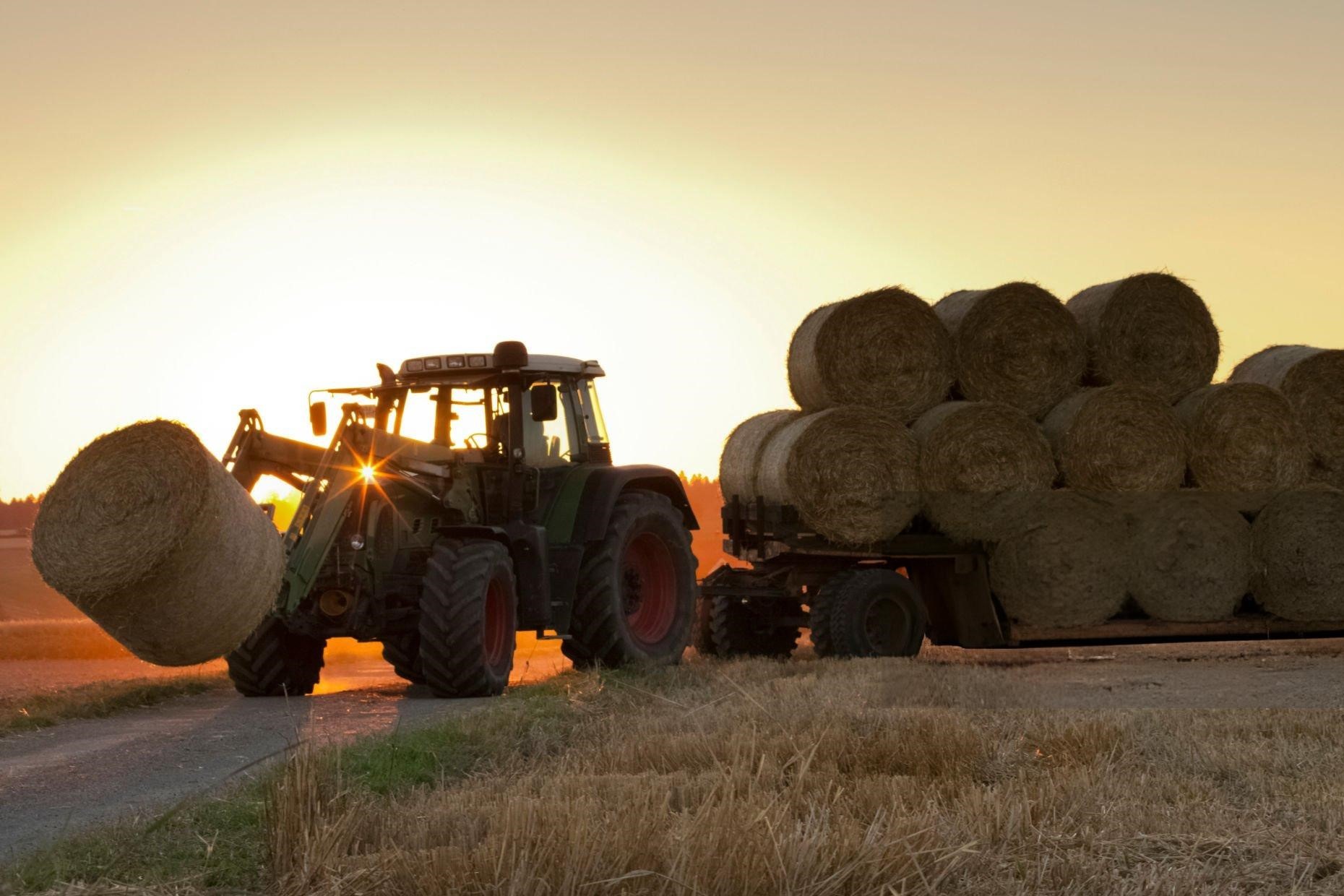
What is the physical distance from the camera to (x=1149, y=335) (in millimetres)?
13719

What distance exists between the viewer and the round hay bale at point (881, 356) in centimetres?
1298

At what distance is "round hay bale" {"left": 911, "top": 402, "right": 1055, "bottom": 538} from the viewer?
503 inches

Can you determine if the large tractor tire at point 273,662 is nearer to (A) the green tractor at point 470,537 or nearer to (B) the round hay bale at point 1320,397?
(A) the green tractor at point 470,537

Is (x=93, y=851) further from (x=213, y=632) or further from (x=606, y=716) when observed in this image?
(x=606, y=716)

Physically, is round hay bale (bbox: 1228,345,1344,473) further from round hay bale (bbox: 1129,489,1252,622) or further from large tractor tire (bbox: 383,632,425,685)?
large tractor tire (bbox: 383,632,425,685)

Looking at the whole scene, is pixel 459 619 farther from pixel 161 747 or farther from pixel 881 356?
pixel 881 356

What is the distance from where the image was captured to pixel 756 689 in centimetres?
919

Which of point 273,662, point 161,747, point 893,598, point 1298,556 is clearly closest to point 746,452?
point 893,598

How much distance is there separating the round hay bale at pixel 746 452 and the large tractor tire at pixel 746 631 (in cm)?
101

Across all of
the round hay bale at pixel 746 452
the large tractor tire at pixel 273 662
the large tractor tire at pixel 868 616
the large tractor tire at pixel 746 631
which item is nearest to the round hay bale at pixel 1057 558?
the large tractor tire at pixel 868 616

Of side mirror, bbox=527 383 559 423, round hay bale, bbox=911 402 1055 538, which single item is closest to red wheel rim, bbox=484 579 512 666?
side mirror, bbox=527 383 559 423

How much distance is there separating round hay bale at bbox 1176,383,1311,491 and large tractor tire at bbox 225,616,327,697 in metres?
7.60

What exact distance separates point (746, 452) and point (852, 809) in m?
9.09

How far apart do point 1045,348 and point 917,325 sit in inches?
45.6
